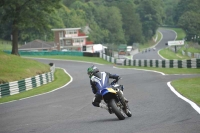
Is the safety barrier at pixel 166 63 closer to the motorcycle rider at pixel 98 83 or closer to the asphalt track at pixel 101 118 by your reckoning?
the asphalt track at pixel 101 118

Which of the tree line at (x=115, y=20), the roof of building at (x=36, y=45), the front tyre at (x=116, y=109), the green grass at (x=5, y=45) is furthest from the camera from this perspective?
the tree line at (x=115, y=20)

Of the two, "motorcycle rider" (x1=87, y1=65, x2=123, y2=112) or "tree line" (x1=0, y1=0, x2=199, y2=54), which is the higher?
"tree line" (x1=0, y1=0, x2=199, y2=54)

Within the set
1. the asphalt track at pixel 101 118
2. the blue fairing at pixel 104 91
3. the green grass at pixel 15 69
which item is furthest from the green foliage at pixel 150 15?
the blue fairing at pixel 104 91

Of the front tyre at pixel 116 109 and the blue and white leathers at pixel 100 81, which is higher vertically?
the blue and white leathers at pixel 100 81

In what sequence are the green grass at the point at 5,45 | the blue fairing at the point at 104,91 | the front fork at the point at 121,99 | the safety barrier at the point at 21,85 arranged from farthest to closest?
1. the green grass at the point at 5,45
2. the safety barrier at the point at 21,85
3. the front fork at the point at 121,99
4. the blue fairing at the point at 104,91

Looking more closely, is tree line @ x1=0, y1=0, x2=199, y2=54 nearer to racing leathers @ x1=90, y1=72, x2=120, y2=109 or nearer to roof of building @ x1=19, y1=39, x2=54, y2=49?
roof of building @ x1=19, y1=39, x2=54, y2=49

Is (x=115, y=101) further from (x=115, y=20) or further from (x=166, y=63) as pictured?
(x=115, y=20)

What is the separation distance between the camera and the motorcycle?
12.3 metres

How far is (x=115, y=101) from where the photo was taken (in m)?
12.7

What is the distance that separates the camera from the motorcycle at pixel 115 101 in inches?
484

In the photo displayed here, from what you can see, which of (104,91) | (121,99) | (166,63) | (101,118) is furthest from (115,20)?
(104,91)

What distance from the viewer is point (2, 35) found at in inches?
4611

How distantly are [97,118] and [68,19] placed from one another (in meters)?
125

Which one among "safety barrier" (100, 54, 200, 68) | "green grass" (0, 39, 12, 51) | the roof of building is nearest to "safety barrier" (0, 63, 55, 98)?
"safety barrier" (100, 54, 200, 68)
